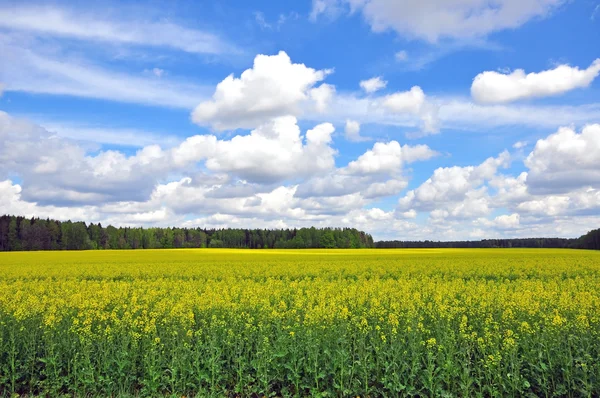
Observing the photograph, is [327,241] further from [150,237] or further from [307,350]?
[307,350]

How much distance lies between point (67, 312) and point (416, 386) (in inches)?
426

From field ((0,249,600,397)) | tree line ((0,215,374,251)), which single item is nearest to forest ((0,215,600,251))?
tree line ((0,215,374,251))

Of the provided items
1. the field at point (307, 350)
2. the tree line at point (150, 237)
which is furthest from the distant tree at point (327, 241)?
the field at point (307, 350)

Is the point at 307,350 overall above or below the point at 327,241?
above

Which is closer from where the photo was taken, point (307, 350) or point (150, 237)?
point (307, 350)

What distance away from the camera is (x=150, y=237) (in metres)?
132

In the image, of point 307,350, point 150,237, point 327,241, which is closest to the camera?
point 307,350

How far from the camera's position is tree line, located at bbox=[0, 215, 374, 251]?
108625 millimetres

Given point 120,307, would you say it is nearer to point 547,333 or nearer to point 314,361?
point 314,361

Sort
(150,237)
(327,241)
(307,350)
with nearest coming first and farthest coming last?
(307,350), (327,241), (150,237)

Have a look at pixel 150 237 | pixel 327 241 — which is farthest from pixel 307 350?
pixel 150 237

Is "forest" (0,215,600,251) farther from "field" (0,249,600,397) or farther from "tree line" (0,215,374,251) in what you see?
"field" (0,249,600,397)

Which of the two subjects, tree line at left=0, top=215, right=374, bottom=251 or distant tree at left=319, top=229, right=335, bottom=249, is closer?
tree line at left=0, top=215, right=374, bottom=251

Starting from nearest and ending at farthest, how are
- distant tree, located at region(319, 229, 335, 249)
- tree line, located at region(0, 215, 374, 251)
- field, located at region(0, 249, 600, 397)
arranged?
field, located at region(0, 249, 600, 397)
tree line, located at region(0, 215, 374, 251)
distant tree, located at region(319, 229, 335, 249)
